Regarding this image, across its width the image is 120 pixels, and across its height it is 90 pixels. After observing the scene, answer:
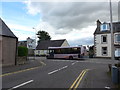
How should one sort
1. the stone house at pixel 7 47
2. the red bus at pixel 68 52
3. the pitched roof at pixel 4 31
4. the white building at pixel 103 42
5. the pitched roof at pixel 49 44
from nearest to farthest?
the stone house at pixel 7 47 < the pitched roof at pixel 4 31 < the red bus at pixel 68 52 < the white building at pixel 103 42 < the pitched roof at pixel 49 44

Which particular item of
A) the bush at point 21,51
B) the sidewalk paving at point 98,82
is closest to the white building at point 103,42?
the bush at point 21,51

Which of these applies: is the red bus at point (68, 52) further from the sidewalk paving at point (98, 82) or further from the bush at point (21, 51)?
the sidewalk paving at point (98, 82)

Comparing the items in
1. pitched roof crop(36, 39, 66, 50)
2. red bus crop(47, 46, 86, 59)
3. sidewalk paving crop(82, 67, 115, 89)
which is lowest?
sidewalk paving crop(82, 67, 115, 89)

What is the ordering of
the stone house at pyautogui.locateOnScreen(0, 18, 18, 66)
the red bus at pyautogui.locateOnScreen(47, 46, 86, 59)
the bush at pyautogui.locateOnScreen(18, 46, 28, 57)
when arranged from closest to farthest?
the stone house at pyautogui.locateOnScreen(0, 18, 18, 66)
the bush at pyautogui.locateOnScreen(18, 46, 28, 57)
the red bus at pyautogui.locateOnScreen(47, 46, 86, 59)

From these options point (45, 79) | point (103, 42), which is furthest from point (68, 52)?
point (45, 79)

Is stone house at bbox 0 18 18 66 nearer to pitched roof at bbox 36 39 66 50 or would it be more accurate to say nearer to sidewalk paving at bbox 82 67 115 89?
sidewalk paving at bbox 82 67 115 89

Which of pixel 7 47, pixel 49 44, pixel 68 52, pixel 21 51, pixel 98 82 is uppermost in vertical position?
pixel 49 44

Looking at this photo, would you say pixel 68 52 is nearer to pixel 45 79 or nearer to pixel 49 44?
pixel 45 79

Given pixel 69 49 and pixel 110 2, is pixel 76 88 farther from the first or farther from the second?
pixel 69 49

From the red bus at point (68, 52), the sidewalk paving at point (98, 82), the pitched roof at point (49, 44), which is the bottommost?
the sidewalk paving at point (98, 82)

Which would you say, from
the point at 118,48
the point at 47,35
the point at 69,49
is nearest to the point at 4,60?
the point at 69,49

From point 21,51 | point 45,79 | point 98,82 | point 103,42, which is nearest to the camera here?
point 98,82

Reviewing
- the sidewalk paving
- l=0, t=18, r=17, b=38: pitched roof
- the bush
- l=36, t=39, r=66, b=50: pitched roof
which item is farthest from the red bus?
l=36, t=39, r=66, b=50: pitched roof

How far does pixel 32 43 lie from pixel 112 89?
33141 millimetres
